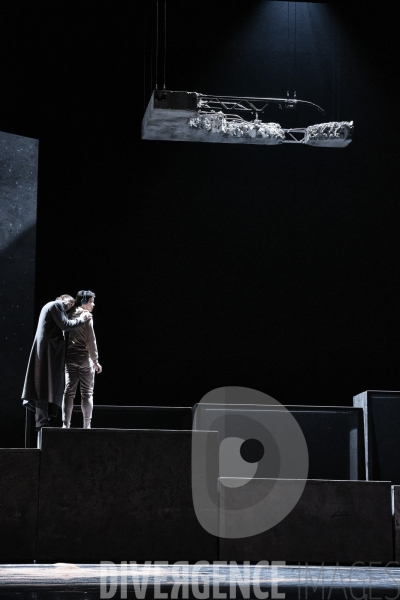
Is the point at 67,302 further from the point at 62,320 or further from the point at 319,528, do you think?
the point at 319,528

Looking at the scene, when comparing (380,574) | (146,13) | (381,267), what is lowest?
(380,574)

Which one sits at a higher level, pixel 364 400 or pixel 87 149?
pixel 87 149

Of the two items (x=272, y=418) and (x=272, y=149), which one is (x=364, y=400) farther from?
(x=272, y=149)

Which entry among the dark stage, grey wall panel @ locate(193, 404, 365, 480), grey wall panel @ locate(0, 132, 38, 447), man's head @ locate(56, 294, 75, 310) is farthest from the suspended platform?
grey wall panel @ locate(193, 404, 365, 480)

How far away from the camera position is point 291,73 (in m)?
10.3

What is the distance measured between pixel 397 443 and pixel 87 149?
4.59 metres

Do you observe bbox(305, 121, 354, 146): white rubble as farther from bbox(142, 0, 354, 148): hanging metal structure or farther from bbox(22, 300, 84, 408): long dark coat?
bbox(22, 300, 84, 408): long dark coat

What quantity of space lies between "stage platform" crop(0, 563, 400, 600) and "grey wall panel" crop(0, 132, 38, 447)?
7.12 feet

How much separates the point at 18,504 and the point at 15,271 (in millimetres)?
2593

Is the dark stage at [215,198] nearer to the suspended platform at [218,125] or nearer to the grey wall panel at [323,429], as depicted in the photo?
the suspended platform at [218,125]

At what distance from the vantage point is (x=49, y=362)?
703 cm

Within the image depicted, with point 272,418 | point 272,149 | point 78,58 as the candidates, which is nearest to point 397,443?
point 272,418

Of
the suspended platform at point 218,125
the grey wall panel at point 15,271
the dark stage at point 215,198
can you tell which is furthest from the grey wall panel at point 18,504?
the suspended platform at point 218,125

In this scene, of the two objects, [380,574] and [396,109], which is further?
[396,109]
